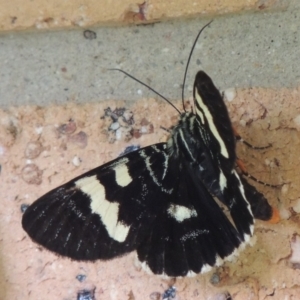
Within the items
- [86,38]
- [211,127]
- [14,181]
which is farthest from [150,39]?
[14,181]

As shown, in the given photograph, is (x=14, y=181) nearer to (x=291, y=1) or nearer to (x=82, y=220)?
(x=82, y=220)

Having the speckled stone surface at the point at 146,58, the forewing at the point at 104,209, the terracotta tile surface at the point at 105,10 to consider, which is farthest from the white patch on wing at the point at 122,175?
the terracotta tile surface at the point at 105,10

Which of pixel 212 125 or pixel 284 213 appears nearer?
pixel 212 125

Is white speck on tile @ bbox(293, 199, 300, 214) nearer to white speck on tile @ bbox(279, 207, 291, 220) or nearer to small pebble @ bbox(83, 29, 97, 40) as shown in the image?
white speck on tile @ bbox(279, 207, 291, 220)

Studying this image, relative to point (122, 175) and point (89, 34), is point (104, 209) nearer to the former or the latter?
point (122, 175)

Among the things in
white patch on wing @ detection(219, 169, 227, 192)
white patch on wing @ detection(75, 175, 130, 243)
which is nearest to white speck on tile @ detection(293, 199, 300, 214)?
white patch on wing @ detection(219, 169, 227, 192)

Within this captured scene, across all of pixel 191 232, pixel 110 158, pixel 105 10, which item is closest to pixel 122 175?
pixel 110 158

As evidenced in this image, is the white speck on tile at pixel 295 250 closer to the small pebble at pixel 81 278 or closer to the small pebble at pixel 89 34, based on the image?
the small pebble at pixel 81 278
